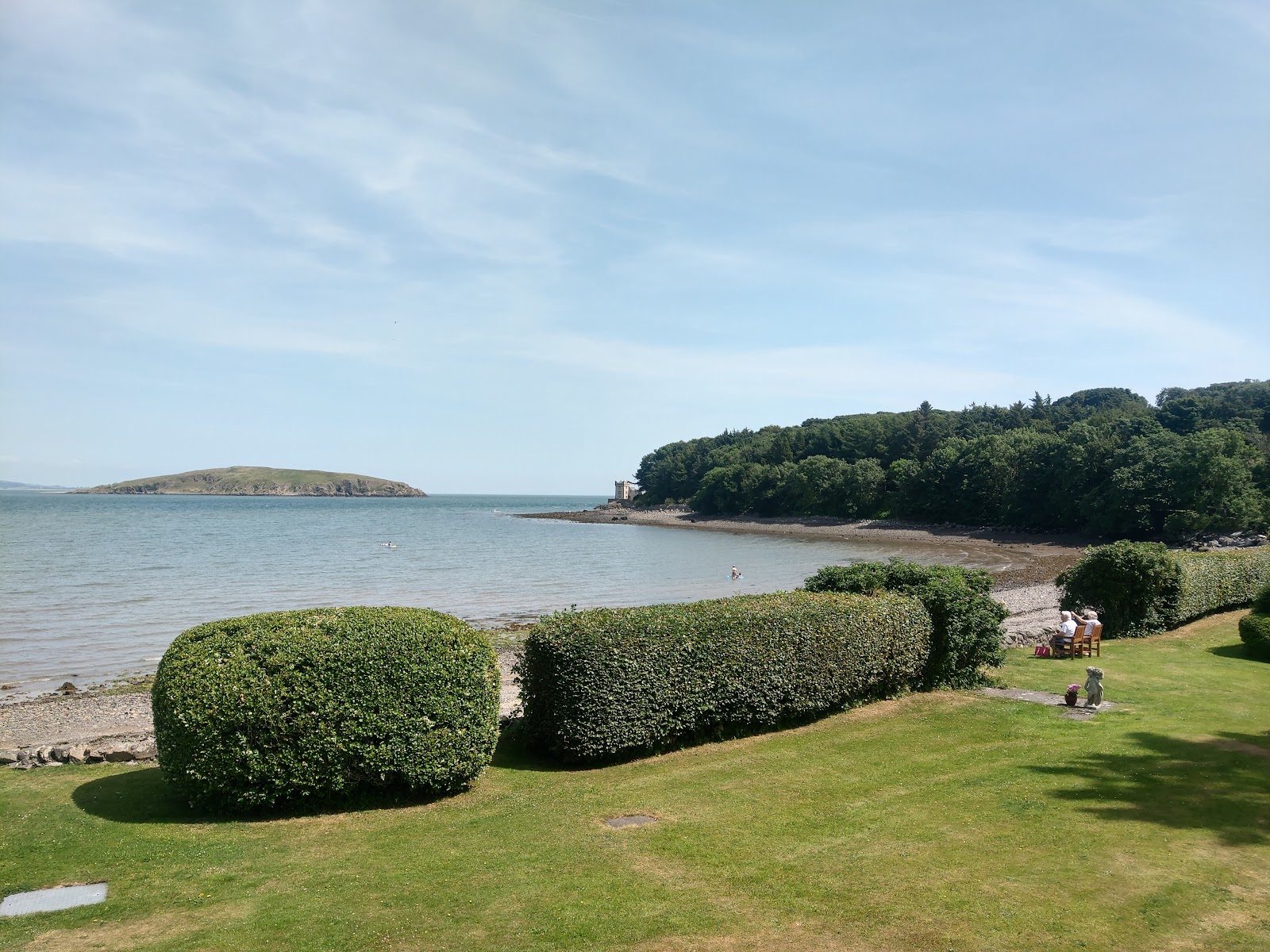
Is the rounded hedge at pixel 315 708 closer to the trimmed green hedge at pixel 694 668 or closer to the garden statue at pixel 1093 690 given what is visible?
the trimmed green hedge at pixel 694 668

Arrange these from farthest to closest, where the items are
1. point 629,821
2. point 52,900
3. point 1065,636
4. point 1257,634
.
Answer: point 1065,636 < point 1257,634 < point 629,821 < point 52,900

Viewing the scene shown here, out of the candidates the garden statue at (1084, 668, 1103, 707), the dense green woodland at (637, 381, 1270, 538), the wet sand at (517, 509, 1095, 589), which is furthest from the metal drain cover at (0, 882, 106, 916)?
the dense green woodland at (637, 381, 1270, 538)

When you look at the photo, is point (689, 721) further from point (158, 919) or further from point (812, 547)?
point (812, 547)

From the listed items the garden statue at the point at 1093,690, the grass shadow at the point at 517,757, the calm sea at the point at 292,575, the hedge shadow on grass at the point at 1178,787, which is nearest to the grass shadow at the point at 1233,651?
the garden statue at the point at 1093,690

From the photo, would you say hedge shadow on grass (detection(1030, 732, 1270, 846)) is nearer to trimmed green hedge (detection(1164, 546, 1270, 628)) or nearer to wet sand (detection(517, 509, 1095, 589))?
trimmed green hedge (detection(1164, 546, 1270, 628))

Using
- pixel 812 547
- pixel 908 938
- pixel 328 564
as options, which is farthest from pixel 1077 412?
pixel 908 938

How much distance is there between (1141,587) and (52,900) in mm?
23031

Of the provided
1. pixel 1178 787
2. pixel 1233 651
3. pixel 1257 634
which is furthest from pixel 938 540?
pixel 1178 787

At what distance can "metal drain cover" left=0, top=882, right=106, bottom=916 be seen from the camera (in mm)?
6449

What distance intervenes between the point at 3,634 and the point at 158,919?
97.0 feet

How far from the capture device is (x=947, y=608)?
1423cm

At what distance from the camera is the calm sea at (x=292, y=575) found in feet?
97.6

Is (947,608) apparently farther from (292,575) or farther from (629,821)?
(292,575)

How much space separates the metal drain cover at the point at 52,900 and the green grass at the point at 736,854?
0.65ft
